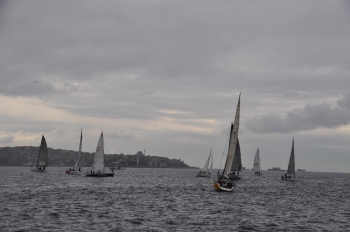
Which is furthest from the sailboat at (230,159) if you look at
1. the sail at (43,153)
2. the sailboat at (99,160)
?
the sail at (43,153)

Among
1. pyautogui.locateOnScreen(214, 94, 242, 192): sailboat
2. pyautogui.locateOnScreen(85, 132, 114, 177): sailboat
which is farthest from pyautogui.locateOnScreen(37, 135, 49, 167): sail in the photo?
pyautogui.locateOnScreen(214, 94, 242, 192): sailboat

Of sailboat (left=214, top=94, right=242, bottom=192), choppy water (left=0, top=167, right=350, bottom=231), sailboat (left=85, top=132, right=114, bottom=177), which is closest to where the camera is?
choppy water (left=0, top=167, right=350, bottom=231)

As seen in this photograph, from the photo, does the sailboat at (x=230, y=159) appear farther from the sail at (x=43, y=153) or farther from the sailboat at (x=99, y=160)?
the sail at (x=43, y=153)

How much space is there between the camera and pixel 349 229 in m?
41.0

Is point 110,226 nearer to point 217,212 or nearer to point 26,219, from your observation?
point 26,219

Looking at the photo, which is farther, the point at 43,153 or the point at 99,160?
the point at 43,153

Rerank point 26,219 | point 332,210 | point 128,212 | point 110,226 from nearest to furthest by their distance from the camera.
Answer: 1. point 110,226
2. point 26,219
3. point 128,212
4. point 332,210

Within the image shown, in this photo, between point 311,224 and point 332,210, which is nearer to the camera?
point 311,224

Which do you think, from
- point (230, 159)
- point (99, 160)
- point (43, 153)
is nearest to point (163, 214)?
point (230, 159)

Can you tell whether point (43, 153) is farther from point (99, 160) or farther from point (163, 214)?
point (163, 214)

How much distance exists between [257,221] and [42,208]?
23.3m

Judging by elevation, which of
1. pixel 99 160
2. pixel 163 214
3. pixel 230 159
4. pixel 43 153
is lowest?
pixel 163 214

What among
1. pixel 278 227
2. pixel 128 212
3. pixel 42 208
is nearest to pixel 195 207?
pixel 128 212

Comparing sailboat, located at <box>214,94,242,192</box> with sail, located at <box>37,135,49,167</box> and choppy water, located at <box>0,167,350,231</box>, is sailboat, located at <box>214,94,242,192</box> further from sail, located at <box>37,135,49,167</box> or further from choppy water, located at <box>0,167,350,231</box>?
sail, located at <box>37,135,49,167</box>
